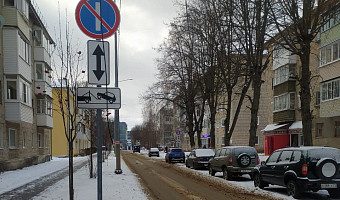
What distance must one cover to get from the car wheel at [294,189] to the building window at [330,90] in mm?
15857

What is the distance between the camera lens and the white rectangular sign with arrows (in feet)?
14.8

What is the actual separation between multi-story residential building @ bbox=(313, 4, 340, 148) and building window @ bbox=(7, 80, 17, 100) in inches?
844

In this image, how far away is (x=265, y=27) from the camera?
18.4 meters

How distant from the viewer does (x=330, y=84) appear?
2462 centimetres

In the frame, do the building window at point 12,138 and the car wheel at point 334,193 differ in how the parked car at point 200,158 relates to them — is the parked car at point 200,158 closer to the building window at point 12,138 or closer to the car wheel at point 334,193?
the building window at point 12,138

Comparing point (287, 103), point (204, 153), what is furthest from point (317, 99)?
point (204, 153)

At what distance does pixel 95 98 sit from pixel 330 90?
24.1 m

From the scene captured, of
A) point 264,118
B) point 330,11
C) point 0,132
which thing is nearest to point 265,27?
point 330,11

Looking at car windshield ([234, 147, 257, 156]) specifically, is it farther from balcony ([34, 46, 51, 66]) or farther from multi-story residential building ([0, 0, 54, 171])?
balcony ([34, 46, 51, 66])

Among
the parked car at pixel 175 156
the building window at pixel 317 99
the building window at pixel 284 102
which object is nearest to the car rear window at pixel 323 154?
the building window at pixel 317 99

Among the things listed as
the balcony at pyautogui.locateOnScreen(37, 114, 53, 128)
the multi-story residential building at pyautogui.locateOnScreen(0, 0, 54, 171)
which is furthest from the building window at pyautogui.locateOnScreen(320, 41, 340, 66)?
the balcony at pyautogui.locateOnScreen(37, 114, 53, 128)

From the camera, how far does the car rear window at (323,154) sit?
1000 centimetres

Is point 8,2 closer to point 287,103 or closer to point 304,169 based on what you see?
point 304,169

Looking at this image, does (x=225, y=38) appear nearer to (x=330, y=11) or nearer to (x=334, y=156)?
(x=330, y=11)
